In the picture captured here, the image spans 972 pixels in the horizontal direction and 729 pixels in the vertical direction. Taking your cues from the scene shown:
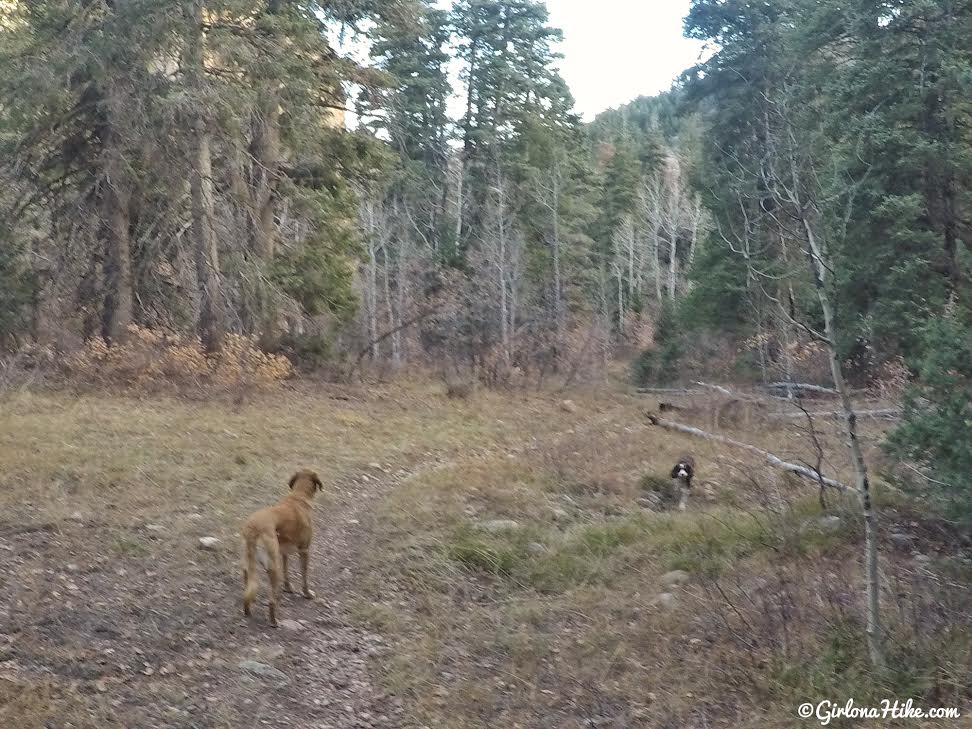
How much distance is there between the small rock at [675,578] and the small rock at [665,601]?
0.30 meters

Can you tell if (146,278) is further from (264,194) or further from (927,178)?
(927,178)

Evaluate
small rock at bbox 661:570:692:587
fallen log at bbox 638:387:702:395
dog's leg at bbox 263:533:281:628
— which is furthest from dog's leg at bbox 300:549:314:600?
fallen log at bbox 638:387:702:395

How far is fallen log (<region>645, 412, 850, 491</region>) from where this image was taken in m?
7.79

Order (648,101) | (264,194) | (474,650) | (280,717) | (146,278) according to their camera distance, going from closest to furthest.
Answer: (280,717), (474,650), (146,278), (264,194), (648,101)

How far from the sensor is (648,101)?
84.7m

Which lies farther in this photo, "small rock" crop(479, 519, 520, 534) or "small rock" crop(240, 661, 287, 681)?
"small rock" crop(479, 519, 520, 534)

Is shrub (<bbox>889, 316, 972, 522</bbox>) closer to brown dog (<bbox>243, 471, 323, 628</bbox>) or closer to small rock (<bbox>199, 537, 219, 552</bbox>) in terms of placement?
brown dog (<bbox>243, 471, 323, 628</bbox>)

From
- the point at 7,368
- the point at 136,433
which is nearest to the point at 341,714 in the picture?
the point at 136,433

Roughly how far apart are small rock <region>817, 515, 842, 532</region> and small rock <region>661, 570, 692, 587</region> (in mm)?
1414

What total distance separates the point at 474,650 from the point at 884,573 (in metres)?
3.04

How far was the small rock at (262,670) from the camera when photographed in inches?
194

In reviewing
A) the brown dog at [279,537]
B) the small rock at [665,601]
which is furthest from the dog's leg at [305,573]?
the small rock at [665,601]

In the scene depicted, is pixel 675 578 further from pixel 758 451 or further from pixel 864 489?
pixel 758 451

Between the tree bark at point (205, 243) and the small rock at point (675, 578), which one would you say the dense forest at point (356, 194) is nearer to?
the tree bark at point (205, 243)
